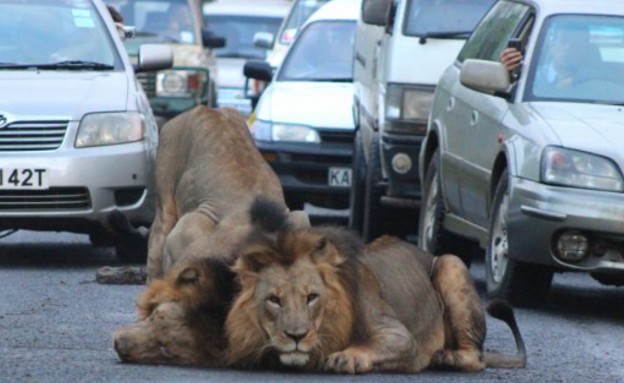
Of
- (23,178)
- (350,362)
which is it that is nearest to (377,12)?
(23,178)

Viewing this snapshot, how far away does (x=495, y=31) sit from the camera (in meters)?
12.8

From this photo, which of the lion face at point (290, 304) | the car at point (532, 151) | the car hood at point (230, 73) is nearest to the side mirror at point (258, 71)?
the car at point (532, 151)

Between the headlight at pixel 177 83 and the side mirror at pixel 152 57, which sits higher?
the side mirror at pixel 152 57

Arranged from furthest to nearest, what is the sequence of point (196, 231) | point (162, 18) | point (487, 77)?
1. point (162, 18)
2. point (487, 77)
3. point (196, 231)

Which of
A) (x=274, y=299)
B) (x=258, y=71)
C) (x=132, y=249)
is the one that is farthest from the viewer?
(x=258, y=71)

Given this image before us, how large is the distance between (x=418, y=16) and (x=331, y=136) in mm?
2326

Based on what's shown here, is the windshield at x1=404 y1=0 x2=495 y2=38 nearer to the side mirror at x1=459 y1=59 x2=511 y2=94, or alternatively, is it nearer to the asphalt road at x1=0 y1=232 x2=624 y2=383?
the asphalt road at x1=0 y1=232 x2=624 y2=383

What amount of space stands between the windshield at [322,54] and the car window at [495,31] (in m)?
4.71

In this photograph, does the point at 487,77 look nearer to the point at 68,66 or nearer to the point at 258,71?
the point at 68,66

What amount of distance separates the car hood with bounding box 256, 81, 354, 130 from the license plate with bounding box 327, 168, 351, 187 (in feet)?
1.17

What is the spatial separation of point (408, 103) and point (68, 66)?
2.27 metres

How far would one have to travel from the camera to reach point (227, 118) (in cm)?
1076

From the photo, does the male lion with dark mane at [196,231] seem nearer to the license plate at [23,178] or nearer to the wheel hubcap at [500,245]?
the wheel hubcap at [500,245]

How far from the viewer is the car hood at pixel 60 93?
12797 millimetres
